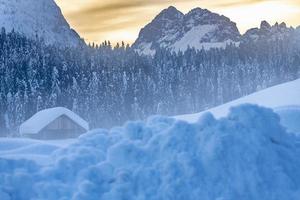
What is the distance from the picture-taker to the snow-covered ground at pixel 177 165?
1362 cm

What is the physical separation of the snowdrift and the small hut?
43.5 m

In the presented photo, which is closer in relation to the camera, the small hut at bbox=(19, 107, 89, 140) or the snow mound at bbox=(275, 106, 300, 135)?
the snow mound at bbox=(275, 106, 300, 135)

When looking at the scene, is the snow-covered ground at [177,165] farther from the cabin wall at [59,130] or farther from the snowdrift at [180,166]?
the cabin wall at [59,130]

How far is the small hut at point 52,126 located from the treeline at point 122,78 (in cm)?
1650

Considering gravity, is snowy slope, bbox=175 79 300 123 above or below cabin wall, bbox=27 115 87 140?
above

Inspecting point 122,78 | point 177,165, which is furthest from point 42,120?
point 177,165

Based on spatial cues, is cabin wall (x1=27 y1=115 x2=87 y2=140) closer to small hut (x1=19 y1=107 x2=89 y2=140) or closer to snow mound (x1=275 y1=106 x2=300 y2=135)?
small hut (x1=19 y1=107 x2=89 y2=140)

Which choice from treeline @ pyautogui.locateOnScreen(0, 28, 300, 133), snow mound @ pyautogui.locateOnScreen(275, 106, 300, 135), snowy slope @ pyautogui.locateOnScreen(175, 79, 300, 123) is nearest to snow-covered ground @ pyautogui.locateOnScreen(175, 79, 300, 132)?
snowy slope @ pyautogui.locateOnScreen(175, 79, 300, 123)

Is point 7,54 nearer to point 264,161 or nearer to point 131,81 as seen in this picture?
point 131,81

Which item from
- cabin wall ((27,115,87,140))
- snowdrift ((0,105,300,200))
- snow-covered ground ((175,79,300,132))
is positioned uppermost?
snow-covered ground ((175,79,300,132))

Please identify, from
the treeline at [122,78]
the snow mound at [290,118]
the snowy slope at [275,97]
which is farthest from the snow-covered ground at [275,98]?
the treeline at [122,78]

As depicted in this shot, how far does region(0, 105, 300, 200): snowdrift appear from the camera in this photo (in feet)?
44.7

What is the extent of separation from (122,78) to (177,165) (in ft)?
279

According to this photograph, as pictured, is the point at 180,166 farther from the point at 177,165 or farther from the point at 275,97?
the point at 275,97
